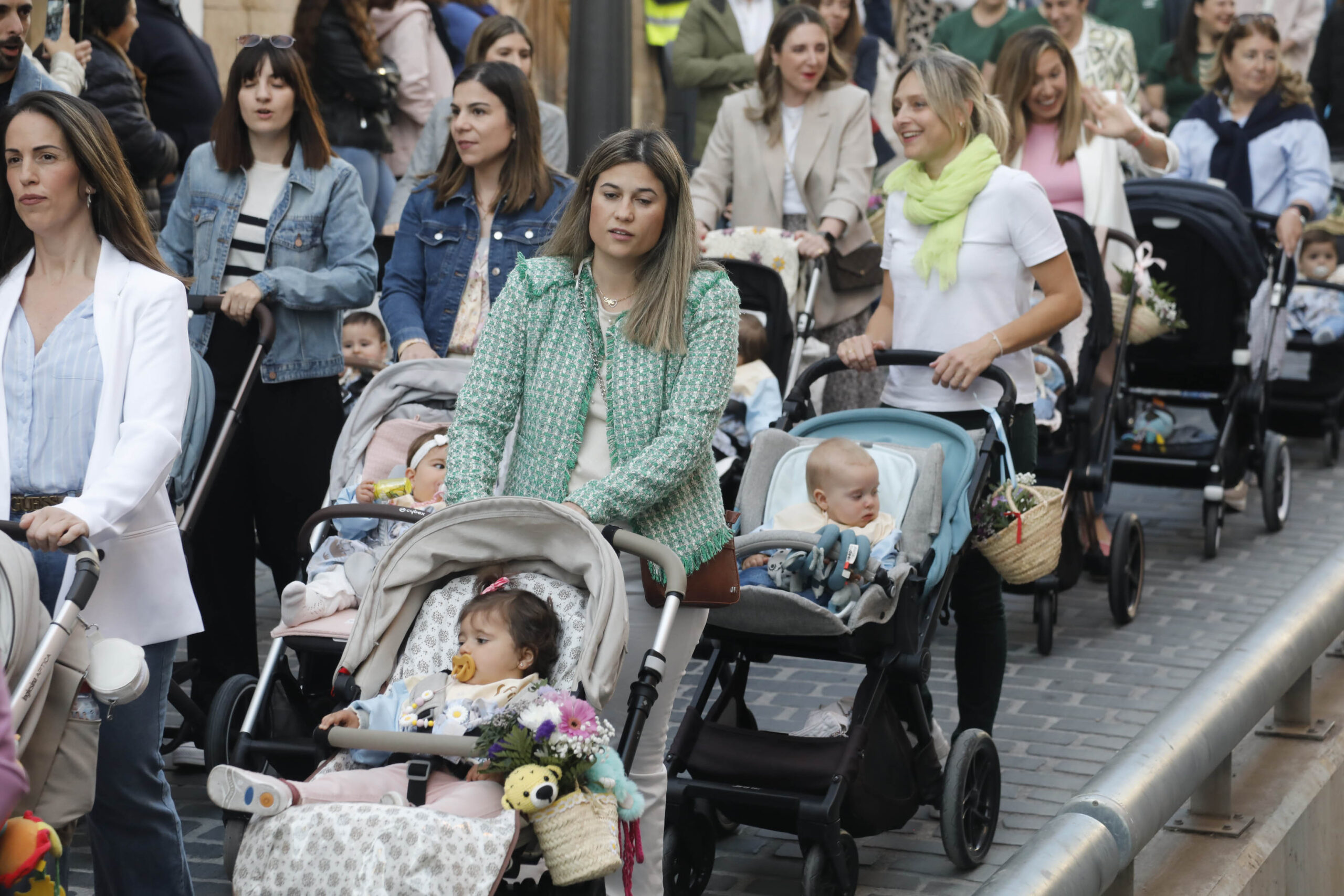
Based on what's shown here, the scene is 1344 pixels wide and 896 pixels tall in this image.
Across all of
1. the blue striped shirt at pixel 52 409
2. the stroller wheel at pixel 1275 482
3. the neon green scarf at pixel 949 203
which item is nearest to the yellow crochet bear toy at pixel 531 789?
the blue striped shirt at pixel 52 409

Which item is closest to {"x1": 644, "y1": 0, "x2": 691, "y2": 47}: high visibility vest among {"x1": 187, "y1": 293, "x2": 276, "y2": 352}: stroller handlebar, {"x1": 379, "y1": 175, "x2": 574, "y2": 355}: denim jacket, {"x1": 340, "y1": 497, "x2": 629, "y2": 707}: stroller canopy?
{"x1": 379, "y1": 175, "x2": 574, "y2": 355}: denim jacket

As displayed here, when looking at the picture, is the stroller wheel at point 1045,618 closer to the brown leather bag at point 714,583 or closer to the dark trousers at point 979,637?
the dark trousers at point 979,637

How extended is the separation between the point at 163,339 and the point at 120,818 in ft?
3.62

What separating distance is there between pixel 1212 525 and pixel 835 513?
451 centimetres

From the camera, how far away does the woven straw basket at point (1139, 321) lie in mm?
8398

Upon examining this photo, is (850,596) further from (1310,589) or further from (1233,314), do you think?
(1233,314)

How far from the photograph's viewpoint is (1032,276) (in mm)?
5879

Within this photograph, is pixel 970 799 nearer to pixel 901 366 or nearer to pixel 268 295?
pixel 901 366

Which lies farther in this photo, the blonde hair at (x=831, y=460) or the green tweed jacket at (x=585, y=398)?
the blonde hair at (x=831, y=460)

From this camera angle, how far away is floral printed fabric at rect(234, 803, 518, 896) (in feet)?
11.2

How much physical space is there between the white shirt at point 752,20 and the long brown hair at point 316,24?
2.80 m

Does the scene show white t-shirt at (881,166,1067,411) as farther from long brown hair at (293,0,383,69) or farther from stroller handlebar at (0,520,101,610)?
long brown hair at (293,0,383,69)

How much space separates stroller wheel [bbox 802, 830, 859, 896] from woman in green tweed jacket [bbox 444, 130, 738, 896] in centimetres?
54

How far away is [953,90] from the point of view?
18.7ft
